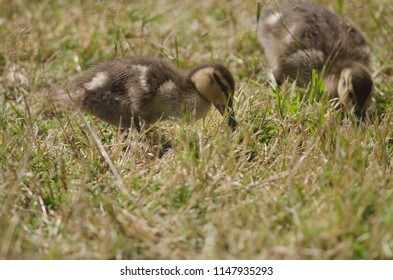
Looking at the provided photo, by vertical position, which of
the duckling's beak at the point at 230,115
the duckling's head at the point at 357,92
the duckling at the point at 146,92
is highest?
the duckling at the point at 146,92

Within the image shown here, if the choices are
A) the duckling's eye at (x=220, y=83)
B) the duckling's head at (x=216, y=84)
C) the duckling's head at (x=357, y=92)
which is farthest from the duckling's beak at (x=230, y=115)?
the duckling's head at (x=357, y=92)

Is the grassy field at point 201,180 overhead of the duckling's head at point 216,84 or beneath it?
beneath

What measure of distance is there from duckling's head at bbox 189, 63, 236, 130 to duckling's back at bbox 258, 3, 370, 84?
725 millimetres

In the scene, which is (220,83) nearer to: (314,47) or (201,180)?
(201,180)

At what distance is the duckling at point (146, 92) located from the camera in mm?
3332

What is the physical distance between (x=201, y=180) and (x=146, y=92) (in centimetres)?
82

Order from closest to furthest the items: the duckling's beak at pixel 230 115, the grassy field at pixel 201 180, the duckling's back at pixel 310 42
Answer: the grassy field at pixel 201 180 < the duckling's beak at pixel 230 115 < the duckling's back at pixel 310 42

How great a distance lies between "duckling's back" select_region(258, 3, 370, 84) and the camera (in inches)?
157

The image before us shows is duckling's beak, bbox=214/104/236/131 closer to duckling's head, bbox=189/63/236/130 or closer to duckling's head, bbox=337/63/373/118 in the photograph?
duckling's head, bbox=189/63/236/130

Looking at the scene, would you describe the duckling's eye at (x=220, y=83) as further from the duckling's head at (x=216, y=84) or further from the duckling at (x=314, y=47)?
the duckling at (x=314, y=47)

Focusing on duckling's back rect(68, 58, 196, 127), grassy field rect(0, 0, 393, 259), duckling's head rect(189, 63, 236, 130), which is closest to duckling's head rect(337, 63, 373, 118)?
grassy field rect(0, 0, 393, 259)

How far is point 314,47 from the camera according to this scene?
3.99 meters

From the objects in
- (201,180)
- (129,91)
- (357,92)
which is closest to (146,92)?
(129,91)

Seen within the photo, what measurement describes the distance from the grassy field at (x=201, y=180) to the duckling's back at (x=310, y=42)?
0.17 meters
